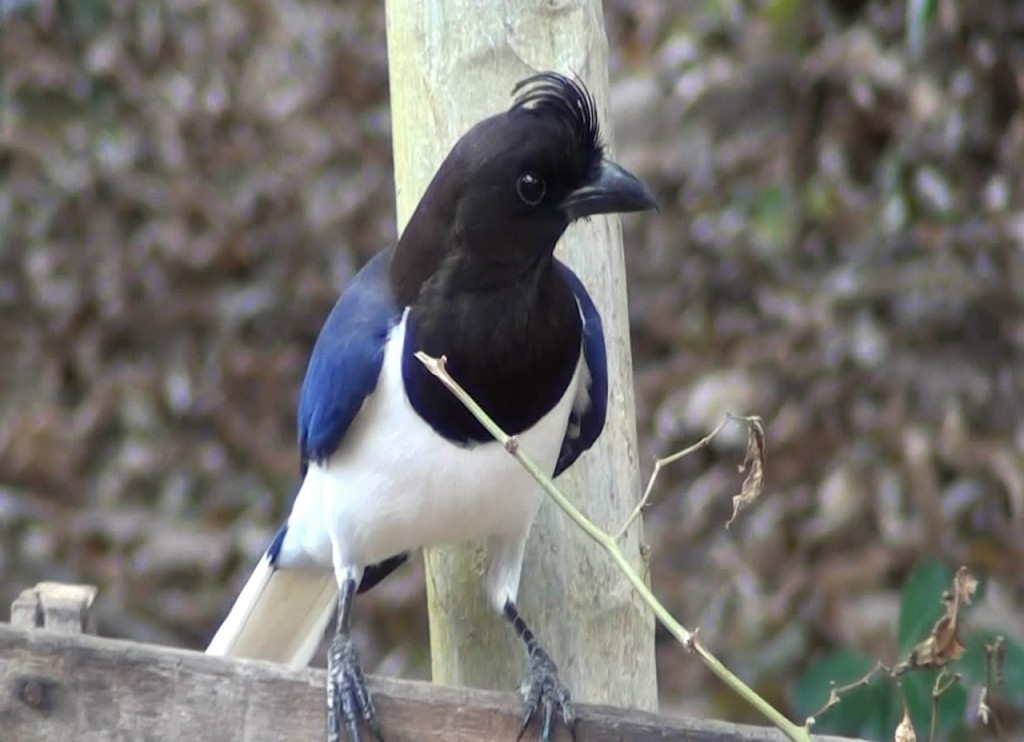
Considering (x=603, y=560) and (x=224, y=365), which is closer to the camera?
(x=603, y=560)

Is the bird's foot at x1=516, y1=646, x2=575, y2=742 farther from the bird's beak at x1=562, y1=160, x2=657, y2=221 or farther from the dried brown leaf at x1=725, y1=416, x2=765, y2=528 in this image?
the bird's beak at x1=562, y1=160, x2=657, y2=221

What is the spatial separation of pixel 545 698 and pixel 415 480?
32 centimetres

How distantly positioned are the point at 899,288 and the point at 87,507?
2315 millimetres

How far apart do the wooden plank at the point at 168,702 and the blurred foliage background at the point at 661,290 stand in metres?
1.90

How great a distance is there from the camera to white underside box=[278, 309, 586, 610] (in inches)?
90.0

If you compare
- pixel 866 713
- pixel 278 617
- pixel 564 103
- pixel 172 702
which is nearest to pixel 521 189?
pixel 564 103

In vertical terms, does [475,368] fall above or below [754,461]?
above

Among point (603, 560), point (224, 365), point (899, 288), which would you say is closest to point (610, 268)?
point (603, 560)

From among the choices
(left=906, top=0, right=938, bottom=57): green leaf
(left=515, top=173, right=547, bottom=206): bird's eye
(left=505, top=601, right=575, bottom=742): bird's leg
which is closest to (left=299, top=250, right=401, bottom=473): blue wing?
(left=515, top=173, right=547, bottom=206): bird's eye

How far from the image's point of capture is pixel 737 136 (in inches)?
173

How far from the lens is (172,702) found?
6.64ft

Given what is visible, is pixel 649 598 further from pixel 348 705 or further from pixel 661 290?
pixel 661 290

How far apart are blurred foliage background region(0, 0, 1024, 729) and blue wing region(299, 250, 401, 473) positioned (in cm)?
146

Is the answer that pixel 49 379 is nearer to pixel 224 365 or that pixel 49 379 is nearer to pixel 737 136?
pixel 224 365
